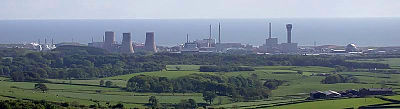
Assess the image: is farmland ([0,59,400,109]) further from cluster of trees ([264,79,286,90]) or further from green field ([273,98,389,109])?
cluster of trees ([264,79,286,90])

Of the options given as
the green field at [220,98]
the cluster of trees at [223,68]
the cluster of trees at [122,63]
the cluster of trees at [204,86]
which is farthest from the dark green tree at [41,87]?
the cluster of trees at [223,68]

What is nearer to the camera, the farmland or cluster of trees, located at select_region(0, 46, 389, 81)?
the farmland

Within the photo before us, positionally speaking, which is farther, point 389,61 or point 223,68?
point 389,61

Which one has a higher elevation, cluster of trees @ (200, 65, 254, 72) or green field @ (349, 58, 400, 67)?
green field @ (349, 58, 400, 67)

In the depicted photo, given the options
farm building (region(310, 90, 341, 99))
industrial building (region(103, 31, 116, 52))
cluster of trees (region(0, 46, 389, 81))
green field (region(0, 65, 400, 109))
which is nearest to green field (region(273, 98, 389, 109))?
green field (region(0, 65, 400, 109))

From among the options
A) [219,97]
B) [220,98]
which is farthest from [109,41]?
[220,98]

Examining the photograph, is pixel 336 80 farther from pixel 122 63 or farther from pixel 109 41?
pixel 109 41

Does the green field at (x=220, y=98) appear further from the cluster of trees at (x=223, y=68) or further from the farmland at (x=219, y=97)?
the cluster of trees at (x=223, y=68)

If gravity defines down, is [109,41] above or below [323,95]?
above

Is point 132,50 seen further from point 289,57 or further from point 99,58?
point 289,57
